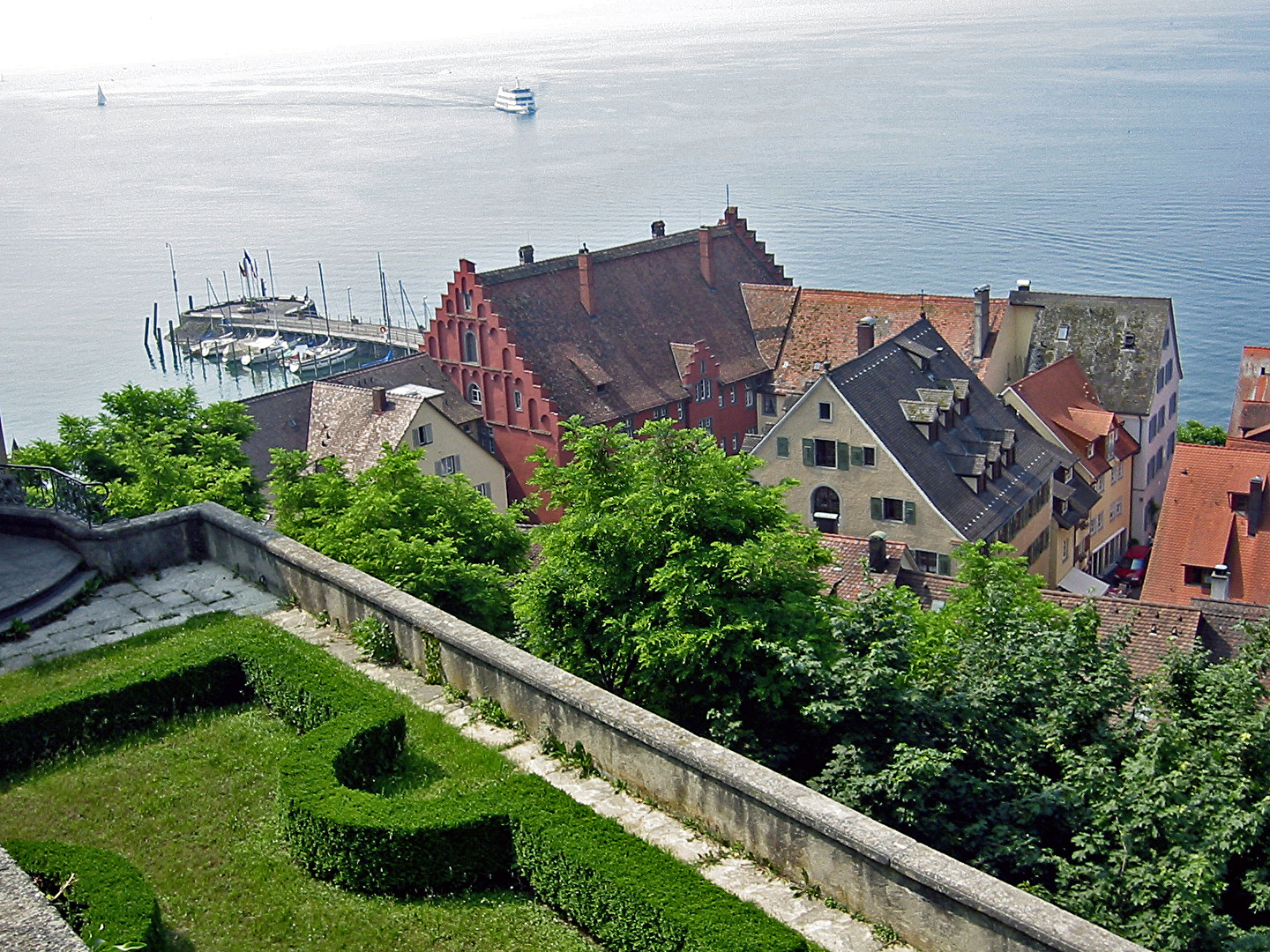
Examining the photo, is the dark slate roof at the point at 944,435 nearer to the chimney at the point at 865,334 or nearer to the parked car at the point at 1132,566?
the chimney at the point at 865,334

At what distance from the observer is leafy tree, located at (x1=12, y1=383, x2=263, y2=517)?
95.9 ft

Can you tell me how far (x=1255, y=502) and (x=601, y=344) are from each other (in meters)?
31.4

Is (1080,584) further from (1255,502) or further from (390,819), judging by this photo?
(390,819)

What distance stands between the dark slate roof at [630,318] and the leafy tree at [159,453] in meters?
29.4

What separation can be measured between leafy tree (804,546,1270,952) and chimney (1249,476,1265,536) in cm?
3233

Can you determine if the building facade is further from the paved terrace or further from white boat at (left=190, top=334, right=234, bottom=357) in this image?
white boat at (left=190, top=334, right=234, bottom=357)

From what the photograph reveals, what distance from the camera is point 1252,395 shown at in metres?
63.8

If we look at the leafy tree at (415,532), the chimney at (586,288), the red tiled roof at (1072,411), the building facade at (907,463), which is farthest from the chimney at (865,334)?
the leafy tree at (415,532)

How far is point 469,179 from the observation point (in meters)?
194

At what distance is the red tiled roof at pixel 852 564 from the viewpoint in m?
40.2

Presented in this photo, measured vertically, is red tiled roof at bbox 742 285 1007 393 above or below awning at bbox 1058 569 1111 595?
above

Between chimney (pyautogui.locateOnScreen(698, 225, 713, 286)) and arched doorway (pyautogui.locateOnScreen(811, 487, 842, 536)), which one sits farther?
chimney (pyautogui.locateOnScreen(698, 225, 713, 286))

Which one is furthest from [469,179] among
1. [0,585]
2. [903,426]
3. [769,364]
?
[0,585]

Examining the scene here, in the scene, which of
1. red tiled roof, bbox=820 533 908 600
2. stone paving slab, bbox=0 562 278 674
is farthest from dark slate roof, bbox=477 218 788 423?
stone paving slab, bbox=0 562 278 674
